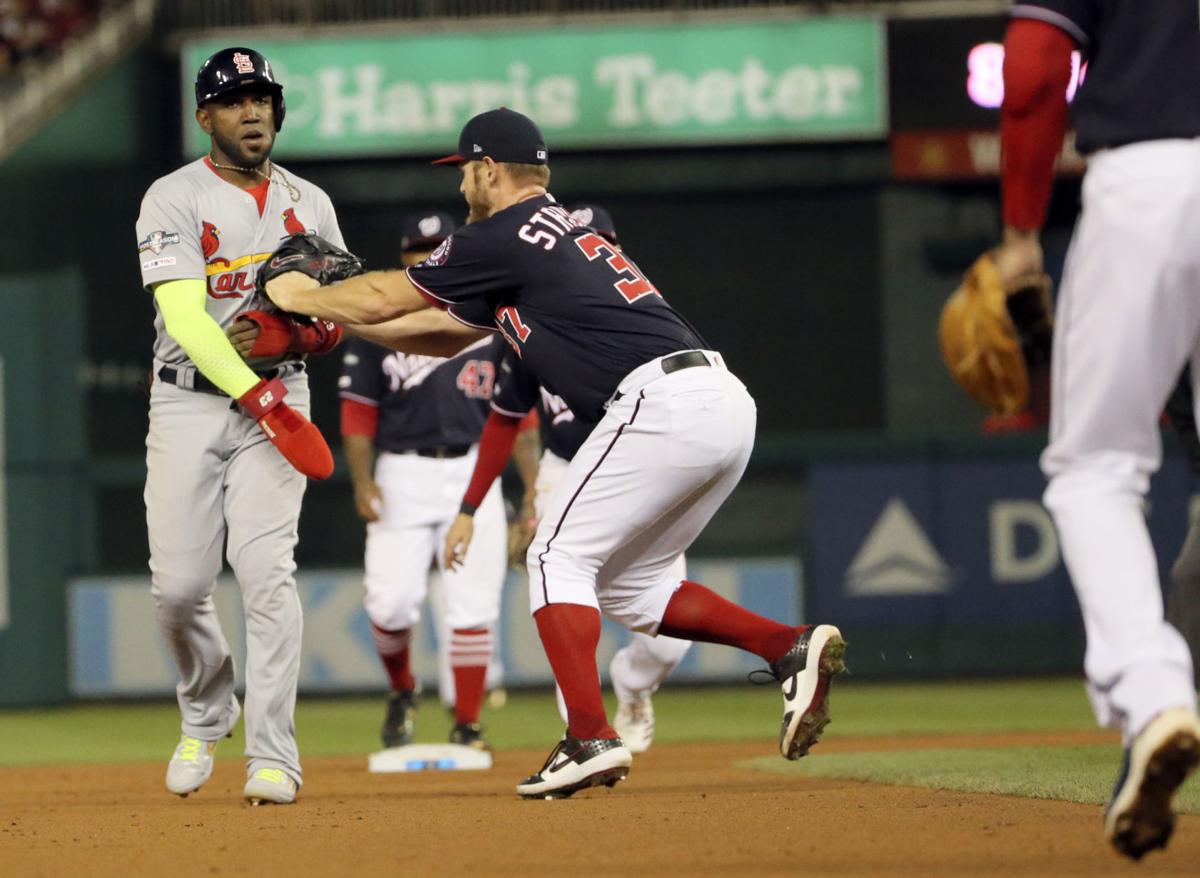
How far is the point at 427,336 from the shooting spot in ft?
17.3

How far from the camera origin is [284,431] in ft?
16.9

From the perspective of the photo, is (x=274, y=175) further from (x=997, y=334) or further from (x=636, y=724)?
(x=997, y=334)

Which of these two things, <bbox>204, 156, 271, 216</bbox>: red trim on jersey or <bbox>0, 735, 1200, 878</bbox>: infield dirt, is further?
<bbox>204, 156, 271, 216</bbox>: red trim on jersey

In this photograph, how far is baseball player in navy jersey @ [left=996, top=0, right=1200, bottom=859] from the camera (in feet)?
10.5

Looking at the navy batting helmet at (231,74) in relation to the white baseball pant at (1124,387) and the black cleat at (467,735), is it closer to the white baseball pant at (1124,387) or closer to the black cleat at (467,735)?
the white baseball pant at (1124,387)

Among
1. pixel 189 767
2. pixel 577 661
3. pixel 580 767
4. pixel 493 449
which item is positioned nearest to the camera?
pixel 580 767

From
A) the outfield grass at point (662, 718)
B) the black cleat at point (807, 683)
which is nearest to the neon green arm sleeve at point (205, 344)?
the black cleat at point (807, 683)

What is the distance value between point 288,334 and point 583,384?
2.99 ft

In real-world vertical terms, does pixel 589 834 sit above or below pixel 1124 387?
below

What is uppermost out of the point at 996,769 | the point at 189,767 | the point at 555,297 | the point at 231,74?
the point at 231,74

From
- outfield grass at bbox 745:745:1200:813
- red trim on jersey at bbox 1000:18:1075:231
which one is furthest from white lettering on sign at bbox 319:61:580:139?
red trim on jersey at bbox 1000:18:1075:231

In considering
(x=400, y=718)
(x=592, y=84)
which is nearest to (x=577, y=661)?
(x=400, y=718)

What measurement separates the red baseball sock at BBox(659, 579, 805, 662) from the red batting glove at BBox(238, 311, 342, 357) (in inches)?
49.6

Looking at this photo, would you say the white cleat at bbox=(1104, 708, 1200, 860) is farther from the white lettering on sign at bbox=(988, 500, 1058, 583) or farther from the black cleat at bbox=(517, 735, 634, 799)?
the white lettering on sign at bbox=(988, 500, 1058, 583)
